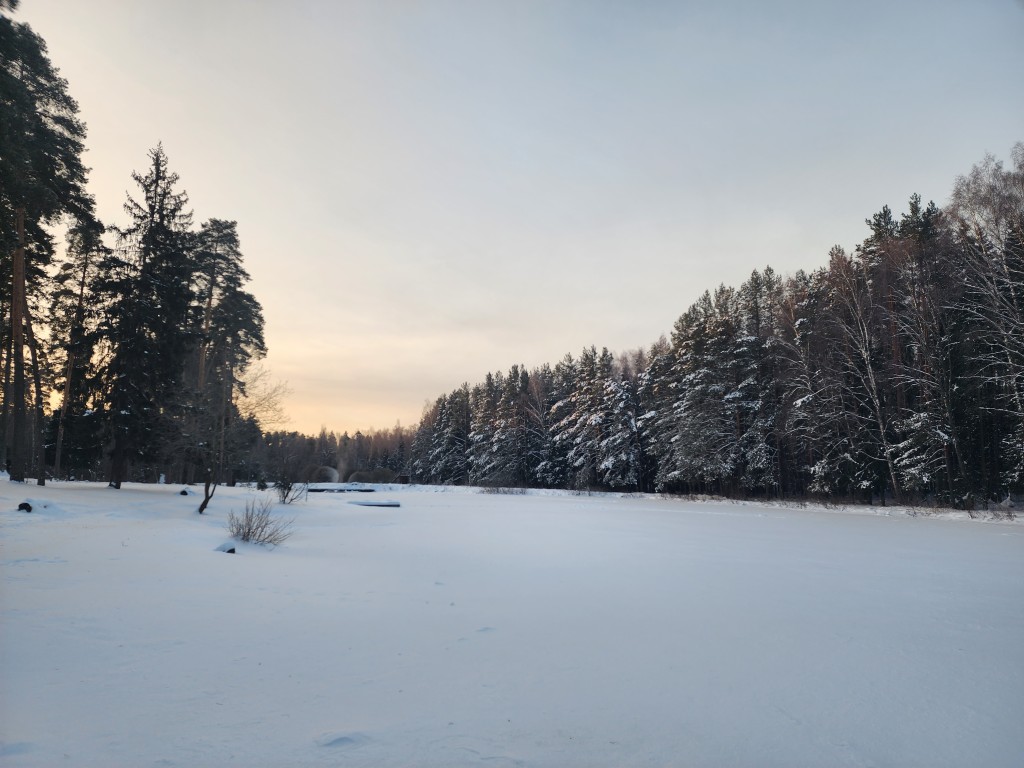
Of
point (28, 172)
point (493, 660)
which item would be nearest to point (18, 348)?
point (28, 172)

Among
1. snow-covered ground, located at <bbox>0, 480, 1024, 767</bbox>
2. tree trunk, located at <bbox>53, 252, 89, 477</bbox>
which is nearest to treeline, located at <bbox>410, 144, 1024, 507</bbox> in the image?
snow-covered ground, located at <bbox>0, 480, 1024, 767</bbox>

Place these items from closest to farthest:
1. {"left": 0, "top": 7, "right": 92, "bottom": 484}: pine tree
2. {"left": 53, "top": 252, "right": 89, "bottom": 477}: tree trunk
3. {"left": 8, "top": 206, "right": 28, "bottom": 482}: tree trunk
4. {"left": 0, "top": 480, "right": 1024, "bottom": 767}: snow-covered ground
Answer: {"left": 0, "top": 480, "right": 1024, "bottom": 767}: snow-covered ground, {"left": 0, "top": 7, "right": 92, "bottom": 484}: pine tree, {"left": 8, "top": 206, "right": 28, "bottom": 482}: tree trunk, {"left": 53, "top": 252, "right": 89, "bottom": 477}: tree trunk

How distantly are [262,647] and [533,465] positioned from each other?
46.7m

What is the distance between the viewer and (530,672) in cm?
376

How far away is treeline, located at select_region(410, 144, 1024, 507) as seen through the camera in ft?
61.7

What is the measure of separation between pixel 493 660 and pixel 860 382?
2737 centimetres

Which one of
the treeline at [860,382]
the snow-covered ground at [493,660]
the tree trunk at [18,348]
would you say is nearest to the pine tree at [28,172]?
the tree trunk at [18,348]

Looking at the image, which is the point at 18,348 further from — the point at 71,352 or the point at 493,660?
the point at 493,660

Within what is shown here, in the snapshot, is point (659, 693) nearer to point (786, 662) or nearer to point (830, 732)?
point (830, 732)

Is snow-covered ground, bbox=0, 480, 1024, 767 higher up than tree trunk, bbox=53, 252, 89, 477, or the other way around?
tree trunk, bbox=53, 252, 89, 477

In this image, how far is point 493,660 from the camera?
3984 millimetres

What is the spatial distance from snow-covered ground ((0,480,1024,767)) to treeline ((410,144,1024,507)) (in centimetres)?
1518

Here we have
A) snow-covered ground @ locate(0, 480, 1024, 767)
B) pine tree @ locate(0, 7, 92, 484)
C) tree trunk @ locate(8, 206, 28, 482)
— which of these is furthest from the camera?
tree trunk @ locate(8, 206, 28, 482)

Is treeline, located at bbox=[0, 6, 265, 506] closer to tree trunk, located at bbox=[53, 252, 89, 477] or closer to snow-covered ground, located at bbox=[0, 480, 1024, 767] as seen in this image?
tree trunk, located at bbox=[53, 252, 89, 477]
